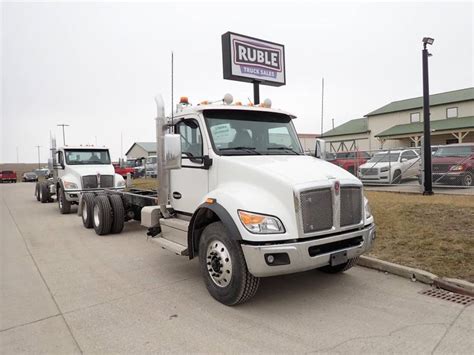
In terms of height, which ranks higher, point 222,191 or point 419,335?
point 222,191

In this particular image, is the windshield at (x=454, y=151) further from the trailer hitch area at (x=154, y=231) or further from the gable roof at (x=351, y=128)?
the gable roof at (x=351, y=128)

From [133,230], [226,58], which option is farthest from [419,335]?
[226,58]

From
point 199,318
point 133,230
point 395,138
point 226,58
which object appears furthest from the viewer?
point 395,138

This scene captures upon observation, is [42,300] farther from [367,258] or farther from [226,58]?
[226,58]

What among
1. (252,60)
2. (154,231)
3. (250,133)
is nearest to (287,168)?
(250,133)

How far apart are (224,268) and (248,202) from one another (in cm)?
86

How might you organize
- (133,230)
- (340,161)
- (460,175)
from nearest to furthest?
(133,230) < (460,175) < (340,161)

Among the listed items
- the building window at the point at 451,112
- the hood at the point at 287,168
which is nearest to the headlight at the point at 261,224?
the hood at the point at 287,168

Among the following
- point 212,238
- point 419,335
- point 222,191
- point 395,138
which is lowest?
point 419,335

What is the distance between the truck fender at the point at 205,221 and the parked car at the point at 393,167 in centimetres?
1191

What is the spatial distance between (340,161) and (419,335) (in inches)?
675

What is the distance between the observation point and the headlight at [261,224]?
391 cm

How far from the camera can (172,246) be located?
17.1 ft

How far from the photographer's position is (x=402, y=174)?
15.3 metres
